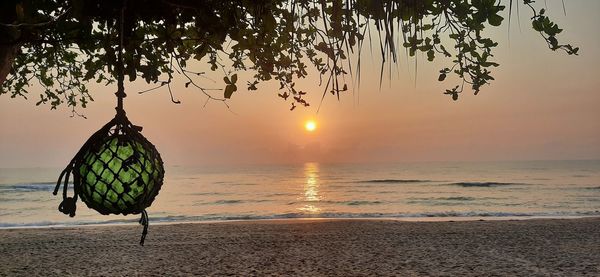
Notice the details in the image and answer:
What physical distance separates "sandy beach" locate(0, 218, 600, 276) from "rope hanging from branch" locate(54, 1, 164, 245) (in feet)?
17.4

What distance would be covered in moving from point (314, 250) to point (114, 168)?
277 inches

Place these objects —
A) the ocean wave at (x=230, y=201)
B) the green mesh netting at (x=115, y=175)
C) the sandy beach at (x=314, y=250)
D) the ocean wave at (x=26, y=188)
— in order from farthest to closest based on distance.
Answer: the ocean wave at (x=26, y=188)
the ocean wave at (x=230, y=201)
the sandy beach at (x=314, y=250)
the green mesh netting at (x=115, y=175)

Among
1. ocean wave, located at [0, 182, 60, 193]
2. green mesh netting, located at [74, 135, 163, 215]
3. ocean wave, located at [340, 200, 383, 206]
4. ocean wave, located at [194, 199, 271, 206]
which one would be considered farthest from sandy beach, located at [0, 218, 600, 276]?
ocean wave, located at [0, 182, 60, 193]

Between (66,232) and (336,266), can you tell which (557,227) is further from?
(66,232)

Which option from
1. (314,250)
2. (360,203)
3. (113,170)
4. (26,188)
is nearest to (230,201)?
(360,203)

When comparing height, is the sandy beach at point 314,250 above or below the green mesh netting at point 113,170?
below

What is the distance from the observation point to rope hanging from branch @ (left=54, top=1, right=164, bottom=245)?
1.64m

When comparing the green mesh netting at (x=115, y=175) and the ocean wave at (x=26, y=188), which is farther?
the ocean wave at (x=26, y=188)

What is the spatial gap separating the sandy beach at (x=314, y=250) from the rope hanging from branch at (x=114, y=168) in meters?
5.31

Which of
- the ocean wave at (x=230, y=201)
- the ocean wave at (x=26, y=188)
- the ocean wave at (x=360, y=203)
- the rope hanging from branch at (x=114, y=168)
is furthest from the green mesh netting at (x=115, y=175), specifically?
the ocean wave at (x=26, y=188)

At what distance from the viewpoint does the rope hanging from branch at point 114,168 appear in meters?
1.64

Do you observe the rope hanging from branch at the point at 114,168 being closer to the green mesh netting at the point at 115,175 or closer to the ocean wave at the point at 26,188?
the green mesh netting at the point at 115,175

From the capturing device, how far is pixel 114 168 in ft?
5.40

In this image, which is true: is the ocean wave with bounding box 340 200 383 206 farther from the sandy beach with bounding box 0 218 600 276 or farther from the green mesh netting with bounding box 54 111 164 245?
the green mesh netting with bounding box 54 111 164 245
